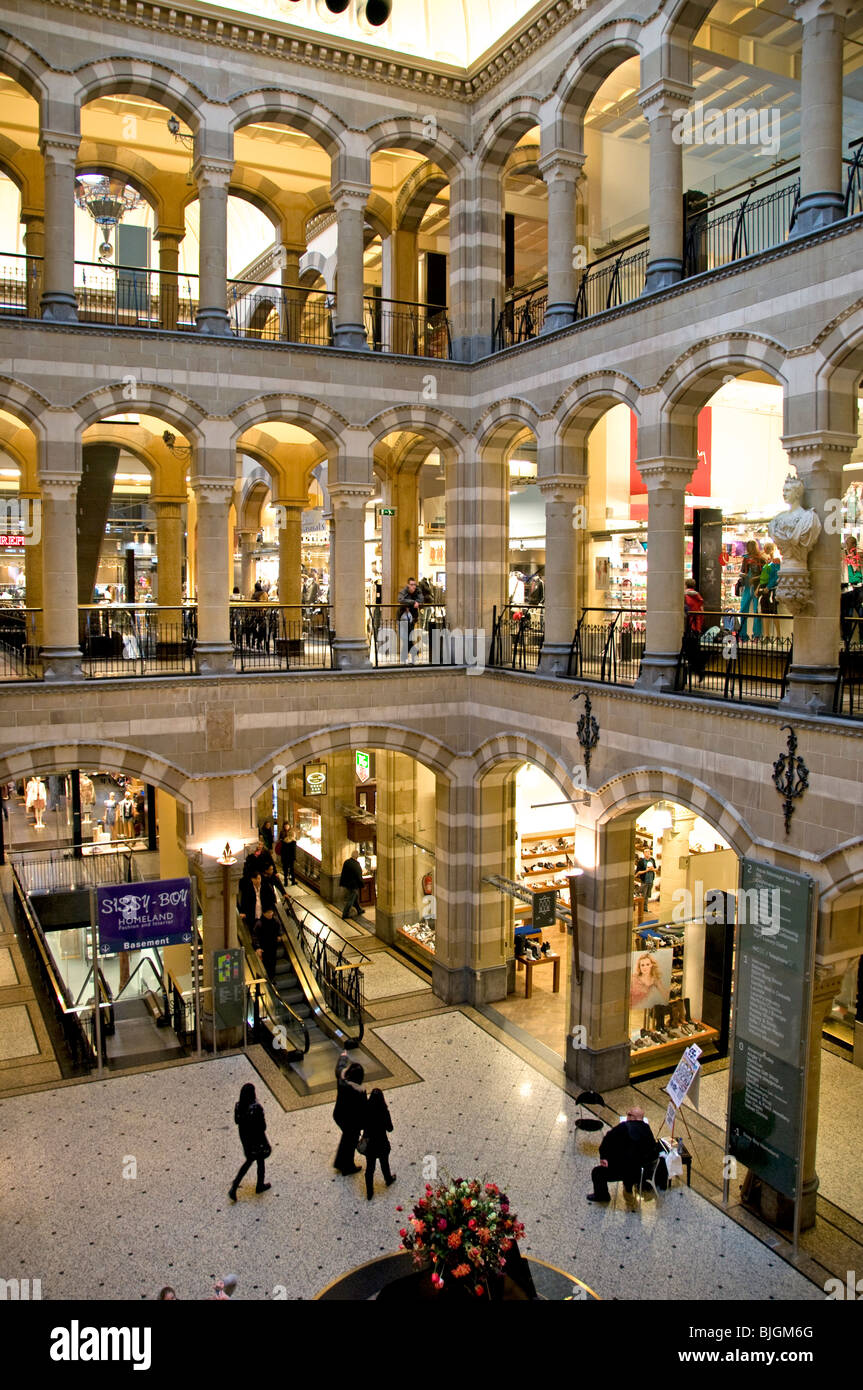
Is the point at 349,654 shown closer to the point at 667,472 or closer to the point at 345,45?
the point at 667,472

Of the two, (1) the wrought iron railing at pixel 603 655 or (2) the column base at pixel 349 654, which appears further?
(2) the column base at pixel 349 654

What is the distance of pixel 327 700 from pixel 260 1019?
16.9 ft

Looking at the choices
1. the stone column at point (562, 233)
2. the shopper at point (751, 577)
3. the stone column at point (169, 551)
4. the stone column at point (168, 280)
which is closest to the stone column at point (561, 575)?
the stone column at point (562, 233)

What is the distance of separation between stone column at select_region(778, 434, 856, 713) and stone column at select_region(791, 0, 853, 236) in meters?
2.33

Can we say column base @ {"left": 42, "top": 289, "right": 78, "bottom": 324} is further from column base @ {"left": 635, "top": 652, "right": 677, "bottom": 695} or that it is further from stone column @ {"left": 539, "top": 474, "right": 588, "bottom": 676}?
column base @ {"left": 635, "top": 652, "right": 677, "bottom": 695}

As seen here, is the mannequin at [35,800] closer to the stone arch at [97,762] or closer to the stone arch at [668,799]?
the stone arch at [97,762]

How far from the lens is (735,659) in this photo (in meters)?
12.8

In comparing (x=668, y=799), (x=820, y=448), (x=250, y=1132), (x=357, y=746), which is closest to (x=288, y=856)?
(x=357, y=746)

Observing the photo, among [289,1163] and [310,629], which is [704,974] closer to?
[289,1163]

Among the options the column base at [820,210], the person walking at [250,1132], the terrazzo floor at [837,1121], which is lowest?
the terrazzo floor at [837,1121]

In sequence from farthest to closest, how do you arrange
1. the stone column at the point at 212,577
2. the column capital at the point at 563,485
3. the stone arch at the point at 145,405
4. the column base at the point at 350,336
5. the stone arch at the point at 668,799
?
1. the column base at the point at 350,336
2. the stone column at the point at 212,577
3. the column capital at the point at 563,485
4. the stone arch at the point at 145,405
5. the stone arch at the point at 668,799

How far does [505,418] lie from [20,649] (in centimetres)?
954

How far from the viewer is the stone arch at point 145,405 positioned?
49.1ft

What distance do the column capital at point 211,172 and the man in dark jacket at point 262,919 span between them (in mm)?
11469
